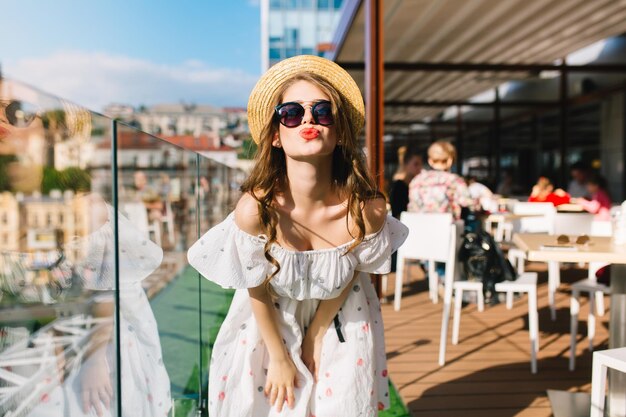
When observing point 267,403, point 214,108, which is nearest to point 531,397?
point 267,403

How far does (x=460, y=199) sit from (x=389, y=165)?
21383 mm

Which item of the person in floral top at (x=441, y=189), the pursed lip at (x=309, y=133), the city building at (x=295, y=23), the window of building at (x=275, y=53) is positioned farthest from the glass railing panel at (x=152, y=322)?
the city building at (x=295, y=23)

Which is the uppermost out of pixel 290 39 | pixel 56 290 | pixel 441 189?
pixel 290 39

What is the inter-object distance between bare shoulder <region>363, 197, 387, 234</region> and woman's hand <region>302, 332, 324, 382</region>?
314mm

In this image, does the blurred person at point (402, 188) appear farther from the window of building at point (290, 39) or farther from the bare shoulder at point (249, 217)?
the window of building at point (290, 39)

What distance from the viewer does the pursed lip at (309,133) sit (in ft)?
4.47

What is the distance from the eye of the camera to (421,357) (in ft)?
11.6

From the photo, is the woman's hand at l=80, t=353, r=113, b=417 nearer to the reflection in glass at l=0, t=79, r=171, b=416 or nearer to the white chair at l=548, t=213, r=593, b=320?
the reflection in glass at l=0, t=79, r=171, b=416

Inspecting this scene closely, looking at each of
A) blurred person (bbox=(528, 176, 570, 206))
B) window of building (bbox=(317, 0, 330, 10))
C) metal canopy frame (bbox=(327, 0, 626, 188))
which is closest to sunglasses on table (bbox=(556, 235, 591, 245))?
metal canopy frame (bbox=(327, 0, 626, 188))

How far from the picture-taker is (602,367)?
6.48ft

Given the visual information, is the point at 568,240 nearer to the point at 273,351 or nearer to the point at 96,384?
the point at 273,351

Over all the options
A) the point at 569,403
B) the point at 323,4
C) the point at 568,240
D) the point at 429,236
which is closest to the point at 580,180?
the point at 429,236

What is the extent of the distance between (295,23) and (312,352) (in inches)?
1824

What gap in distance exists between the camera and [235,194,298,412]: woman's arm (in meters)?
1.42
